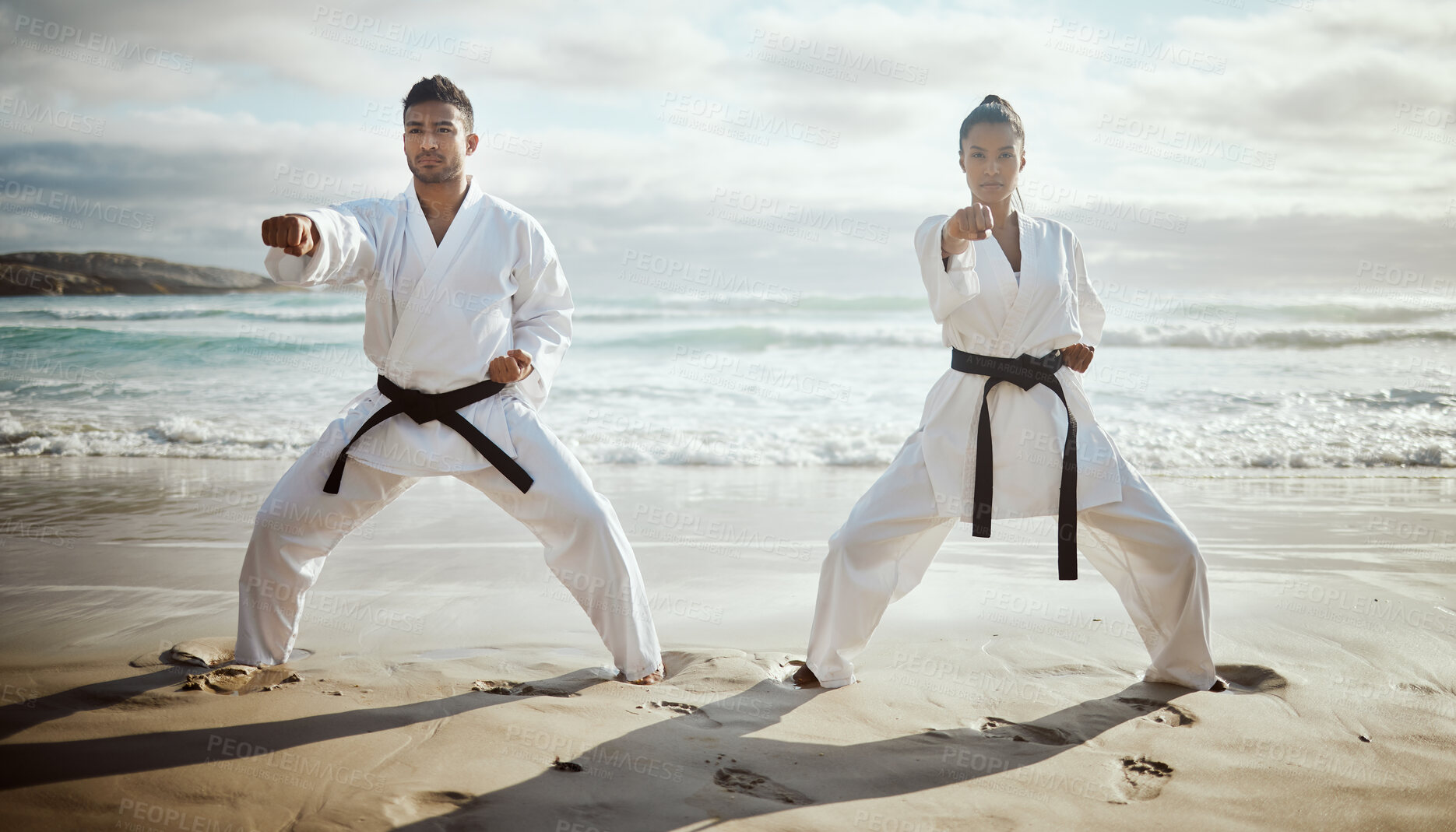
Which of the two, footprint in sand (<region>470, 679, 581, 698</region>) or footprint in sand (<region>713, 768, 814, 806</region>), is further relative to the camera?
footprint in sand (<region>470, 679, 581, 698</region>)

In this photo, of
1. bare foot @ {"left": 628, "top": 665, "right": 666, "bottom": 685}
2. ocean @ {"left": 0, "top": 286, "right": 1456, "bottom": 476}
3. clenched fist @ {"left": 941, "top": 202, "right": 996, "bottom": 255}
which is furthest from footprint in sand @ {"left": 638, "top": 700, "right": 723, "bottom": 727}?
ocean @ {"left": 0, "top": 286, "right": 1456, "bottom": 476}

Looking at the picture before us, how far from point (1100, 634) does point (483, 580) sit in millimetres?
2450

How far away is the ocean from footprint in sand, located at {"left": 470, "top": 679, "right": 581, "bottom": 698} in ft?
15.2

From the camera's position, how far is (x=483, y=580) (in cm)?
395

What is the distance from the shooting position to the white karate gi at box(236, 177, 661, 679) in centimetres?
263

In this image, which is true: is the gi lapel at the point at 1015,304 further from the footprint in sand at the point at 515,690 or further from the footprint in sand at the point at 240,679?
the footprint in sand at the point at 240,679

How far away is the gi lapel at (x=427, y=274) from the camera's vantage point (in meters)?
2.62

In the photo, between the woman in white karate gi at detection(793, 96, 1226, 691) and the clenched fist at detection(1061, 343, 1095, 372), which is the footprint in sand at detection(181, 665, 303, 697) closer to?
the woman in white karate gi at detection(793, 96, 1226, 691)

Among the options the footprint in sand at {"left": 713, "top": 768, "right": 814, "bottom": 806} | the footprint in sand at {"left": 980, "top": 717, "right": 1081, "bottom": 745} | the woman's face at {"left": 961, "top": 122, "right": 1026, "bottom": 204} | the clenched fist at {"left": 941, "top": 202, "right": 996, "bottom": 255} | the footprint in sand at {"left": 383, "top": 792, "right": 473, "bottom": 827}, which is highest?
the woman's face at {"left": 961, "top": 122, "right": 1026, "bottom": 204}

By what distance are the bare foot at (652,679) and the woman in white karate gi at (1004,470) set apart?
0.43 metres

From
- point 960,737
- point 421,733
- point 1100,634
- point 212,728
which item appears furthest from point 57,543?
point 1100,634

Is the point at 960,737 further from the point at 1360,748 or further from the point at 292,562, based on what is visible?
the point at 292,562

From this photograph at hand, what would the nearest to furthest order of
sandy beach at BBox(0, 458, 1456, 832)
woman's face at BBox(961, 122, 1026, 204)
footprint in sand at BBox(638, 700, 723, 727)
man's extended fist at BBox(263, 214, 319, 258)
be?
sandy beach at BBox(0, 458, 1456, 832), man's extended fist at BBox(263, 214, 319, 258), footprint in sand at BBox(638, 700, 723, 727), woman's face at BBox(961, 122, 1026, 204)

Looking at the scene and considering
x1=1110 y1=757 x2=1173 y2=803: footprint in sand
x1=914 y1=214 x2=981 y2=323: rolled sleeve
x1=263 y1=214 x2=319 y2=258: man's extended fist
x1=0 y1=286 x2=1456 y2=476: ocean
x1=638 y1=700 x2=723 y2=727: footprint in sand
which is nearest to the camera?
x1=1110 y1=757 x2=1173 y2=803: footprint in sand
